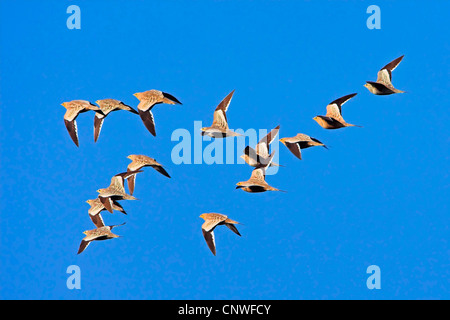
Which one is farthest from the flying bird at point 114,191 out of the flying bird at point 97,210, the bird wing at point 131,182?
the bird wing at point 131,182

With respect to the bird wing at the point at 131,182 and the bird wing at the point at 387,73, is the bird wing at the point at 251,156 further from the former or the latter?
the bird wing at the point at 387,73

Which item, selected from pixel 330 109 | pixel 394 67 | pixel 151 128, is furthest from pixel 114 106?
pixel 394 67

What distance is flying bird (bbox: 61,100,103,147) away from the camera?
72.5ft

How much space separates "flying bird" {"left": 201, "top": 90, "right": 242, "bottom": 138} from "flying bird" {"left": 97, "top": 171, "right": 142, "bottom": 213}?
2.40 m

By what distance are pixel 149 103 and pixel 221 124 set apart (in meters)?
2.18

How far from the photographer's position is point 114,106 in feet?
74.2

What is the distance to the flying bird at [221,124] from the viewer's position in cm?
2219

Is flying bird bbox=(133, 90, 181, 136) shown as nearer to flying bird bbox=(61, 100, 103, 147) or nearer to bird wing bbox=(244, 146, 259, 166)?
flying bird bbox=(61, 100, 103, 147)

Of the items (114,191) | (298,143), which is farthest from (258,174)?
(114,191)

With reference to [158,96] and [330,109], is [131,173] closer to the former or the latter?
[158,96]

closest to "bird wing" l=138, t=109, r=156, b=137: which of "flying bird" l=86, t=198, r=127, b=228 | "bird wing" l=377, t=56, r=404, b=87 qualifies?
"flying bird" l=86, t=198, r=127, b=228

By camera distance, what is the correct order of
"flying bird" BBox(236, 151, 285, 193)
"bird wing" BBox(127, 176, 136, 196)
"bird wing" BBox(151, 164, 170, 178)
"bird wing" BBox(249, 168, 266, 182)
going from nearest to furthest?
"flying bird" BBox(236, 151, 285, 193) → "bird wing" BBox(151, 164, 170, 178) → "bird wing" BBox(249, 168, 266, 182) → "bird wing" BBox(127, 176, 136, 196)

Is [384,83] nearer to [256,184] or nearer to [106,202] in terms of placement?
[256,184]

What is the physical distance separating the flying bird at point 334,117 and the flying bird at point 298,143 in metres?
0.71
